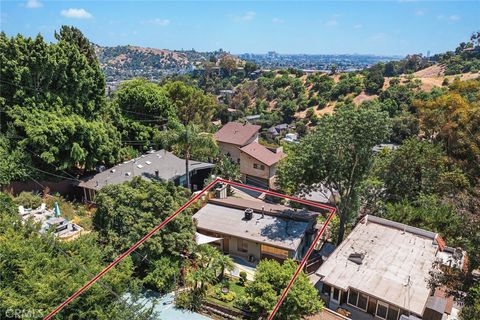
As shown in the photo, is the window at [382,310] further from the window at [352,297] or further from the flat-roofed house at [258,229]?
the flat-roofed house at [258,229]

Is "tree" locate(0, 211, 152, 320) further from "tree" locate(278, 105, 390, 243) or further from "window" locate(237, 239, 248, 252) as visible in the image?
"tree" locate(278, 105, 390, 243)

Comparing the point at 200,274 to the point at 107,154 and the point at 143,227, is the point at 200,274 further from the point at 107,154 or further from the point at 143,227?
the point at 107,154

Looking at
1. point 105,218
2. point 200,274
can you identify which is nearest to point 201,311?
point 200,274

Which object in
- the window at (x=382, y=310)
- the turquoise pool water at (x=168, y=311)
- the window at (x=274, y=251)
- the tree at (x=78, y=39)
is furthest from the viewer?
the tree at (x=78, y=39)

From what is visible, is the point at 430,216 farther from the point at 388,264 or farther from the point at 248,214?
the point at 248,214

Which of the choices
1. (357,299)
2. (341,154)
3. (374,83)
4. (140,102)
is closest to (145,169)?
(140,102)

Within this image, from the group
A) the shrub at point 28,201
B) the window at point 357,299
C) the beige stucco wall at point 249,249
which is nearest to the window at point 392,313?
the window at point 357,299
